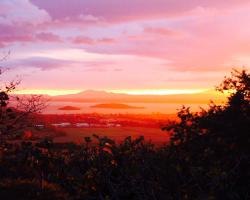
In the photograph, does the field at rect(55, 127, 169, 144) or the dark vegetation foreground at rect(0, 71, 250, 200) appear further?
the field at rect(55, 127, 169, 144)

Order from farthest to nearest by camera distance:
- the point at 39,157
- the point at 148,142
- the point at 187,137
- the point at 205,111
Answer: the point at 39,157 → the point at 205,111 → the point at 187,137 → the point at 148,142

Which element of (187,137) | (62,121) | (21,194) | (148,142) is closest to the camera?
(148,142)

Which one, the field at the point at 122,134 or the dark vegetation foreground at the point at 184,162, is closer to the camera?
the dark vegetation foreground at the point at 184,162

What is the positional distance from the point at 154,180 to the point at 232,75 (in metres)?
5.99

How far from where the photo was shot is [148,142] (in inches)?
388

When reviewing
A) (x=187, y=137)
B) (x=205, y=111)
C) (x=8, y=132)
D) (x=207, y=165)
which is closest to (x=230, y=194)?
(x=207, y=165)

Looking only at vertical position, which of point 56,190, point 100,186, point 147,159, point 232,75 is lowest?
point 56,190

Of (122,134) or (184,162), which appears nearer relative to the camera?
(184,162)

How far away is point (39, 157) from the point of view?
67.5 ft

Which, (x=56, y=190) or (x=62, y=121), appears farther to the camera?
(x=62, y=121)

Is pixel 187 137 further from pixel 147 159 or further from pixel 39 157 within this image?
pixel 39 157

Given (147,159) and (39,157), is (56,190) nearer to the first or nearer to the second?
(39,157)

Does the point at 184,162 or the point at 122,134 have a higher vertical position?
the point at 184,162

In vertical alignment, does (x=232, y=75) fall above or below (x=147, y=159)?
above
